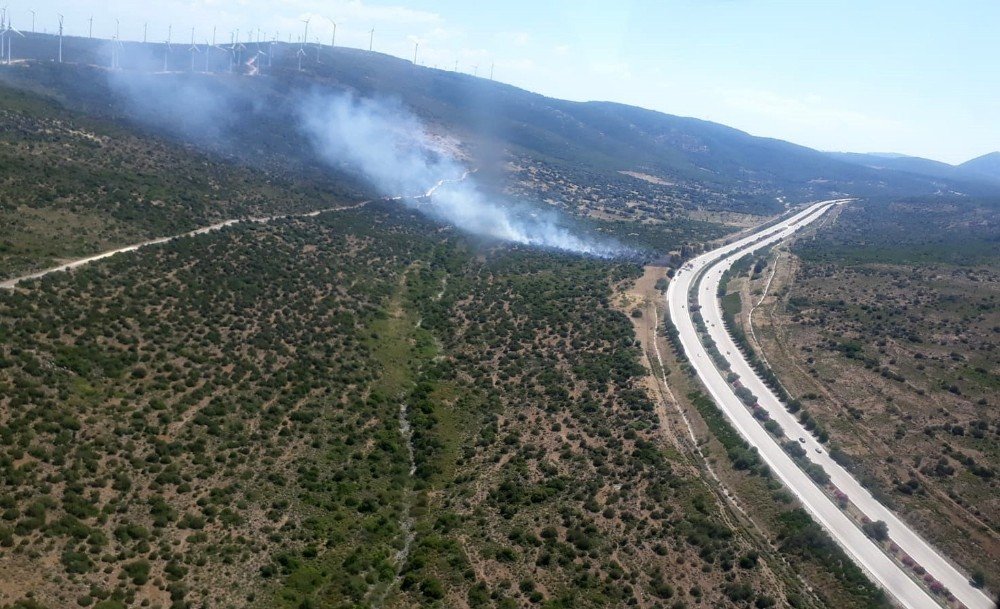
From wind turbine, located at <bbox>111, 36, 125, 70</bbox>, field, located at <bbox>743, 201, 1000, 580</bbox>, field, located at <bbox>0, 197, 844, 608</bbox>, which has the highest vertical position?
wind turbine, located at <bbox>111, 36, 125, 70</bbox>

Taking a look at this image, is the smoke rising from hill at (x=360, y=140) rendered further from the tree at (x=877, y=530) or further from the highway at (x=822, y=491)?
the tree at (x=877, y=530)

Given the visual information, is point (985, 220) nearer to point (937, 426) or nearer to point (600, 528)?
point (937, 426)

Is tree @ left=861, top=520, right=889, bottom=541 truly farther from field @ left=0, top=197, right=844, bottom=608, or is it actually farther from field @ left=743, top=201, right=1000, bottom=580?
field @ left=0, top=197, right=844, bottom=608

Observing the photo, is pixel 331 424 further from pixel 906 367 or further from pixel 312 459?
pixel 906 367

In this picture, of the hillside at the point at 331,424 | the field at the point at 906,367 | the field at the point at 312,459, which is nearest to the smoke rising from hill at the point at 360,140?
the hillside at the point at 331,424

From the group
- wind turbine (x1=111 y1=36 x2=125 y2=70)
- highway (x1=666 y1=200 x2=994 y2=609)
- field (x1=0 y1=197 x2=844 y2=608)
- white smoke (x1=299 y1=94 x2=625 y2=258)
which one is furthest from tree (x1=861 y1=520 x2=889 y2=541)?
wind turbine (x1=111 y1=36 x2=125 y2=70)

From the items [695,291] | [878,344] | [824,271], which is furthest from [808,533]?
[824,271]

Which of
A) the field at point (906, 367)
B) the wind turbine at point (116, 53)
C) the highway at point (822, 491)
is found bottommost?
the highway at point (822, 491)
